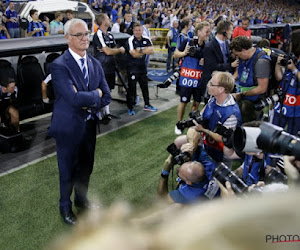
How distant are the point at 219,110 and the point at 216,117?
3.1 inches

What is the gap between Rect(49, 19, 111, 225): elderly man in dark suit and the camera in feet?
10.1

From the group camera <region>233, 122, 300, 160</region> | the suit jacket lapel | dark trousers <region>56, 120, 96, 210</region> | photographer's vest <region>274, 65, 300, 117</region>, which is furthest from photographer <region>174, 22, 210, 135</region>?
camera <region>233, 122, 300, 160</region>

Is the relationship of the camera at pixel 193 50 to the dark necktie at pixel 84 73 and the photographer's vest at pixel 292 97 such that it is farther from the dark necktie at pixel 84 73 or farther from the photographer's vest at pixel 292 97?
the dark necktie at pixel 84 73

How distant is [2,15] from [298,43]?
34.7 feet

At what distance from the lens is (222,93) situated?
348cm

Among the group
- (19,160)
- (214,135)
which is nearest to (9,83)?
(19,160)

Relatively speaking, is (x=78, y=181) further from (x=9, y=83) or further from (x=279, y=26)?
(x=279, y=26)

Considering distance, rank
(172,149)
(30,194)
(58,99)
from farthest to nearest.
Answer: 1. (30,194)
2. (172,149)
3. (58,99)

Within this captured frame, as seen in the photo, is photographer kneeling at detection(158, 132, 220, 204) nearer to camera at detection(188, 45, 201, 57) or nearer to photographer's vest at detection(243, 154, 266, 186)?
photographer's vest at detection(243, 154, 266, 186)

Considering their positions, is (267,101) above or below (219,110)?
below

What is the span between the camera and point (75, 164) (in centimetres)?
346

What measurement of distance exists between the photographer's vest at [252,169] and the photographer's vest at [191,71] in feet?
8.52

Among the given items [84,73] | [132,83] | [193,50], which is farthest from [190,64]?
[84,73]

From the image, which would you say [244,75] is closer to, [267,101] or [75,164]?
[267,101]
